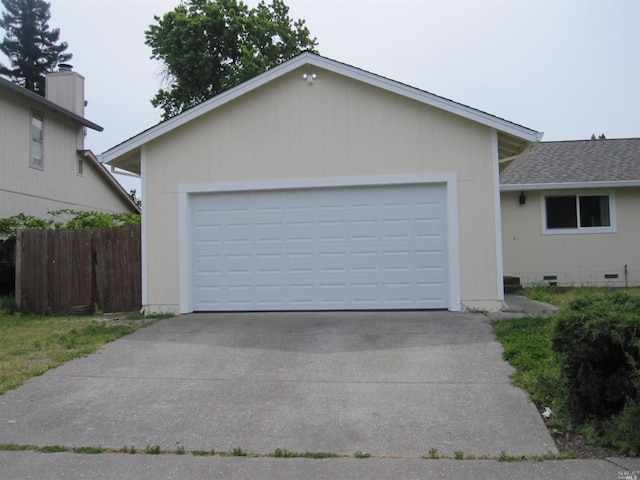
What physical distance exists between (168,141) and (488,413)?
7.98 meters

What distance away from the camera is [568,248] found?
14.6m

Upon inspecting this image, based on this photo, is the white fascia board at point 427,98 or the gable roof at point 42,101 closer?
the white fascia board at point 427,98

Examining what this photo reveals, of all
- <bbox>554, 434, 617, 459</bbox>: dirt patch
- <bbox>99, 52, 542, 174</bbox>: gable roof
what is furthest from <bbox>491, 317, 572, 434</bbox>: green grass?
<bbox>99, 52, 542, 174</bbox>: gable roof

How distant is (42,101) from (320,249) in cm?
1153

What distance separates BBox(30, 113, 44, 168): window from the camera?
16.9 metres

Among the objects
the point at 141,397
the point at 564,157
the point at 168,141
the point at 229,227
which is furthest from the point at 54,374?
the point at 564,157

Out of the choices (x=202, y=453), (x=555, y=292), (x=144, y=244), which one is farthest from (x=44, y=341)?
(x=555, y=292)

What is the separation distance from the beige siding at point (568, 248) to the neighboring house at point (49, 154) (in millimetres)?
13746

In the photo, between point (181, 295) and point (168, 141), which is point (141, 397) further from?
point (168, 141)

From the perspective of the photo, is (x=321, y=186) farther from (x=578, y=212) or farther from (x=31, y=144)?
(x=31, y=144)

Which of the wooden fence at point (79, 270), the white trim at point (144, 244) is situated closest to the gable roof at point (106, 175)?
the wooden fence at point (79, 270)

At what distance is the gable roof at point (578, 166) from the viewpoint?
14406 mm

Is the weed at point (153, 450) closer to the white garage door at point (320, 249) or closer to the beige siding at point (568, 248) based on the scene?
the white garage door at point (320, 249)

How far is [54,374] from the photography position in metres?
6.69
